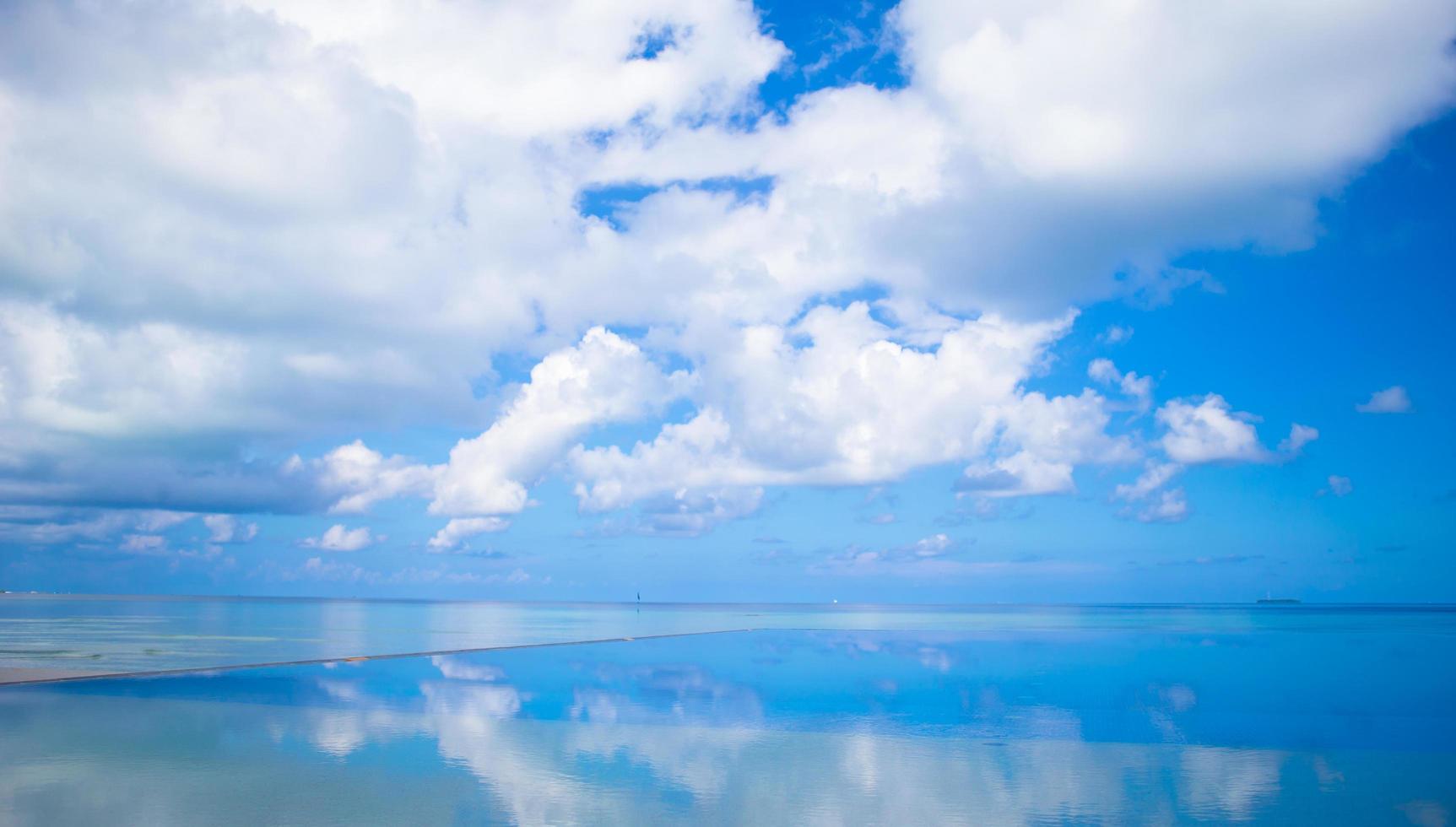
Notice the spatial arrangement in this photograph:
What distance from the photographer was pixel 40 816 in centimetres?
1645

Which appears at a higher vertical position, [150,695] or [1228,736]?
[150,695]

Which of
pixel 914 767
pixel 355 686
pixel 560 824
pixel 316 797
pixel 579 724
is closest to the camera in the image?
pixel 560 824

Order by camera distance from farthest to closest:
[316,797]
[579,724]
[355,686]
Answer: [355,686] < [579,724] < [316,797]

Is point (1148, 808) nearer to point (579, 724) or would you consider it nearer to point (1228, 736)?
point (1228, 736)

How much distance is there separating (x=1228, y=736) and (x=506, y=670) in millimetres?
29733

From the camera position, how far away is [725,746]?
24188 mm

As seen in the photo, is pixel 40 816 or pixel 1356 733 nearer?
pixel 40 816

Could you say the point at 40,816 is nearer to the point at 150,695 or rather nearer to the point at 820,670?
the point at 150,695

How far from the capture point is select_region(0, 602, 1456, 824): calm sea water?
17.8 m

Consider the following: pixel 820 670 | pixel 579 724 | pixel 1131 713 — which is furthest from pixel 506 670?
pixel 1131 713

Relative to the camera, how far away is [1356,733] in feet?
90.9

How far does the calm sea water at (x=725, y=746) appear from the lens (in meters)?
17.8

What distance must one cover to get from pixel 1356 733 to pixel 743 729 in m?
17.6

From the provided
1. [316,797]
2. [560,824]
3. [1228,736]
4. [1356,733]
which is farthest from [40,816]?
[1356,733]
